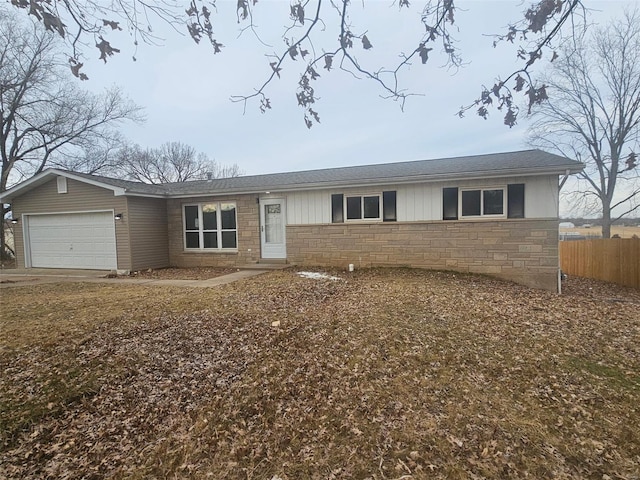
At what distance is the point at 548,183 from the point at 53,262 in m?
16.8

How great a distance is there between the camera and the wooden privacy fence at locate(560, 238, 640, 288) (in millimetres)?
11252

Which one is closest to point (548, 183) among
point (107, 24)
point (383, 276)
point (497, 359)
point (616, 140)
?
point (383, 276)

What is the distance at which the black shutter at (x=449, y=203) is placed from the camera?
9.53 metres

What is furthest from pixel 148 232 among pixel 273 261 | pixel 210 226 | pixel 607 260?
pixel 607 260

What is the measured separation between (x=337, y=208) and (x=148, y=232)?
6.90m

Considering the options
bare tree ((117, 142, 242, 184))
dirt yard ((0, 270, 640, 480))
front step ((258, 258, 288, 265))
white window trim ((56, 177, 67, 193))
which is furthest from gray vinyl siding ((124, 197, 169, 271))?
bare tree ((117, 142, 242, 184))

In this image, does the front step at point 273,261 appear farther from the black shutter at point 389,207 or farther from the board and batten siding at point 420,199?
the black shutter at point 389,207

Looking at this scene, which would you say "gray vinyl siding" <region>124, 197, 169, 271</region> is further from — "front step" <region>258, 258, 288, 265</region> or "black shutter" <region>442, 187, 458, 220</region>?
"black shutter" <region>442, 187, 458, 220</region>

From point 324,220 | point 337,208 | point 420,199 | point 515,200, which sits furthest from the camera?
point 324,220

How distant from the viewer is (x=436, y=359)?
381 centimetres

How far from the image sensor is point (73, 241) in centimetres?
1219

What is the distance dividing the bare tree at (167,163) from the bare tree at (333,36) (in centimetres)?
3097

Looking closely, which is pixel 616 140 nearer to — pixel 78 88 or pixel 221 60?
pixel 221 60

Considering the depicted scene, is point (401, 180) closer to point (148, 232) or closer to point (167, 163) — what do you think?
point (148, 232)
